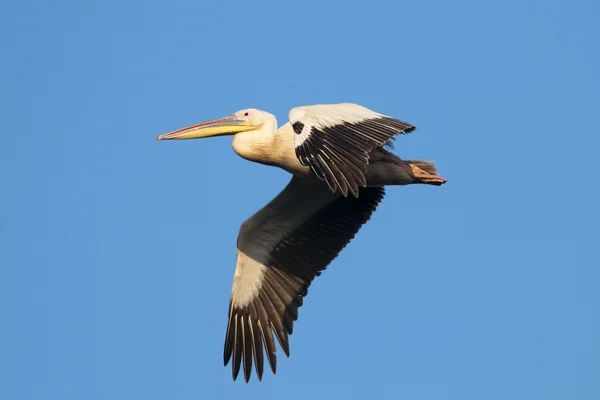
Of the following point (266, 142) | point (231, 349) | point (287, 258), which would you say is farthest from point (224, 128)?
point (231, 349)

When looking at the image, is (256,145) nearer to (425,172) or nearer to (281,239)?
(281,239)

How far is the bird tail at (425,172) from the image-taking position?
11.3 metres

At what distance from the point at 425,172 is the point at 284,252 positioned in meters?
2.02

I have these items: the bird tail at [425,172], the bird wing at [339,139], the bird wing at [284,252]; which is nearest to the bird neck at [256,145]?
the bird wing at [339,139]

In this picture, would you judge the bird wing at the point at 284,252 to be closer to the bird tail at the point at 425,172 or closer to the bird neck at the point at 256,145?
the bird tail at the point at 425,172

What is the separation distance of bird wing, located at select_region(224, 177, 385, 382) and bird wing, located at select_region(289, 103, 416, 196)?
1.90 metres

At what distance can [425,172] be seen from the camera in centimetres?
1134

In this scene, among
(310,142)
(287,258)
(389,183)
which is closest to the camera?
(310,142)

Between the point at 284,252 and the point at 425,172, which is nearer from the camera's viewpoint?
the point at 425,172

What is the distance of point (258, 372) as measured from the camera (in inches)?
464

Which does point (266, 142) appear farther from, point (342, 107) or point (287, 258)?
point (287, 258)

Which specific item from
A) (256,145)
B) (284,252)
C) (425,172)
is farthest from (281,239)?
(425,172)

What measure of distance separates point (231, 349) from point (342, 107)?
336 centimetres

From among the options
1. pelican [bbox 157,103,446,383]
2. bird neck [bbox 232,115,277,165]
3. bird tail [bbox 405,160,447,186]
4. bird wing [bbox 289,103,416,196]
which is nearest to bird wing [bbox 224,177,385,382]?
pelican [bbox 157,103,446,383]
